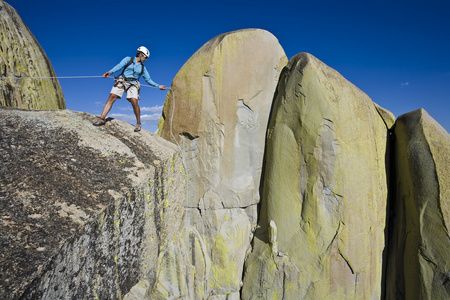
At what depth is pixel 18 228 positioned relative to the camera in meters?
1.93

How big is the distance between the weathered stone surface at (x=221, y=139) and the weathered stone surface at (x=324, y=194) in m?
0.56

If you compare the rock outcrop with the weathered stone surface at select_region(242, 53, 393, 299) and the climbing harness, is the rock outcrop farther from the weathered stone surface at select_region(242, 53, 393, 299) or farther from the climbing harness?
the climbing harness

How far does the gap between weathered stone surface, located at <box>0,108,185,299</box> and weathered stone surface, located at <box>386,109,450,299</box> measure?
15.3 feet

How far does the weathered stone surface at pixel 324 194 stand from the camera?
5.29m

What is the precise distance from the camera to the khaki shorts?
425 centimetres

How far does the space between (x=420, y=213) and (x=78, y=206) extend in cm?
573

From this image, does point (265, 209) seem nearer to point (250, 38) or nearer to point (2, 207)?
point (250, 38)

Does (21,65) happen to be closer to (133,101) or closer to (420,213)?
(133,101)

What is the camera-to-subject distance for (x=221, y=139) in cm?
572

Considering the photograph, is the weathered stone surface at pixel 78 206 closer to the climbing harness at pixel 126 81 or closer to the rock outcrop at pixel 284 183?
the rock outcrop at pixel 284 183

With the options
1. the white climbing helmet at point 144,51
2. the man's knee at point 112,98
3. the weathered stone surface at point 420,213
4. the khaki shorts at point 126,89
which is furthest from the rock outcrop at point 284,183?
the white climbing helmet at point 144,51

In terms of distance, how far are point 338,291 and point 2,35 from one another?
8389 millimetres

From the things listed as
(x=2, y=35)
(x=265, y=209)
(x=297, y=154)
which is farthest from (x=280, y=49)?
(x=2, y=35)

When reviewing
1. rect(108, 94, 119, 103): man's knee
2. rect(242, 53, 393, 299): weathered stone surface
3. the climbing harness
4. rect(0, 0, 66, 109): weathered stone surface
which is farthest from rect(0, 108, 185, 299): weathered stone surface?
rect(242, 53, 393, 299): weathered stone surface
